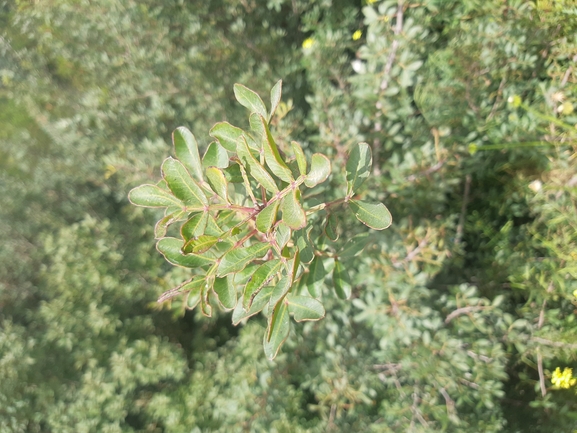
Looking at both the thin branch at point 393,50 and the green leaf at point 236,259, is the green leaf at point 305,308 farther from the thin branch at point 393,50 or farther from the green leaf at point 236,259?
the thin branch at point 393,50

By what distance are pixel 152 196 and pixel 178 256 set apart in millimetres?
143

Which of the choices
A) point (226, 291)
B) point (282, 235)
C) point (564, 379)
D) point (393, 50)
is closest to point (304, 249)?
point (282, 235)

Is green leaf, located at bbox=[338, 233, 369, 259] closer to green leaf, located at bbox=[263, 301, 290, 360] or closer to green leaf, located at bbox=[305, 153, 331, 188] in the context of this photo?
green leaf, located at bbox=[263, 301, 290, 360]

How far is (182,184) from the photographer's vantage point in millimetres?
762

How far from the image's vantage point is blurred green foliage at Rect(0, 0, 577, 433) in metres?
1.51

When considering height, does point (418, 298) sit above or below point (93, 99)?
below

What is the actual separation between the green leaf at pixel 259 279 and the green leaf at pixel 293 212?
0.40 ft

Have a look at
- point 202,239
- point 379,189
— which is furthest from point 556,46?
point 202,239

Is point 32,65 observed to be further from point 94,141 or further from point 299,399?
point 299,399

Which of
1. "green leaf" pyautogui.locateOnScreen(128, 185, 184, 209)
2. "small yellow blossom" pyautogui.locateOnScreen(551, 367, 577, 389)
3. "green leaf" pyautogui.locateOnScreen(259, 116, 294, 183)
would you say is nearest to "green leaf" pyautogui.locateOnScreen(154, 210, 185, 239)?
Result: "green leaf" pyautogui.locateOnScreen(128, 185, 184, 209)

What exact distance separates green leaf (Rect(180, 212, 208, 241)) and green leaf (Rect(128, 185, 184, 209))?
57 millimetres

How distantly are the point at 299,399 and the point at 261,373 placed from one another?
0.31m

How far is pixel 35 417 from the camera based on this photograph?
7.22 ft

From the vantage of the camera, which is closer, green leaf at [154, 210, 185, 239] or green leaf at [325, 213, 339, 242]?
green leaf at [154, 210, 185, 239]
